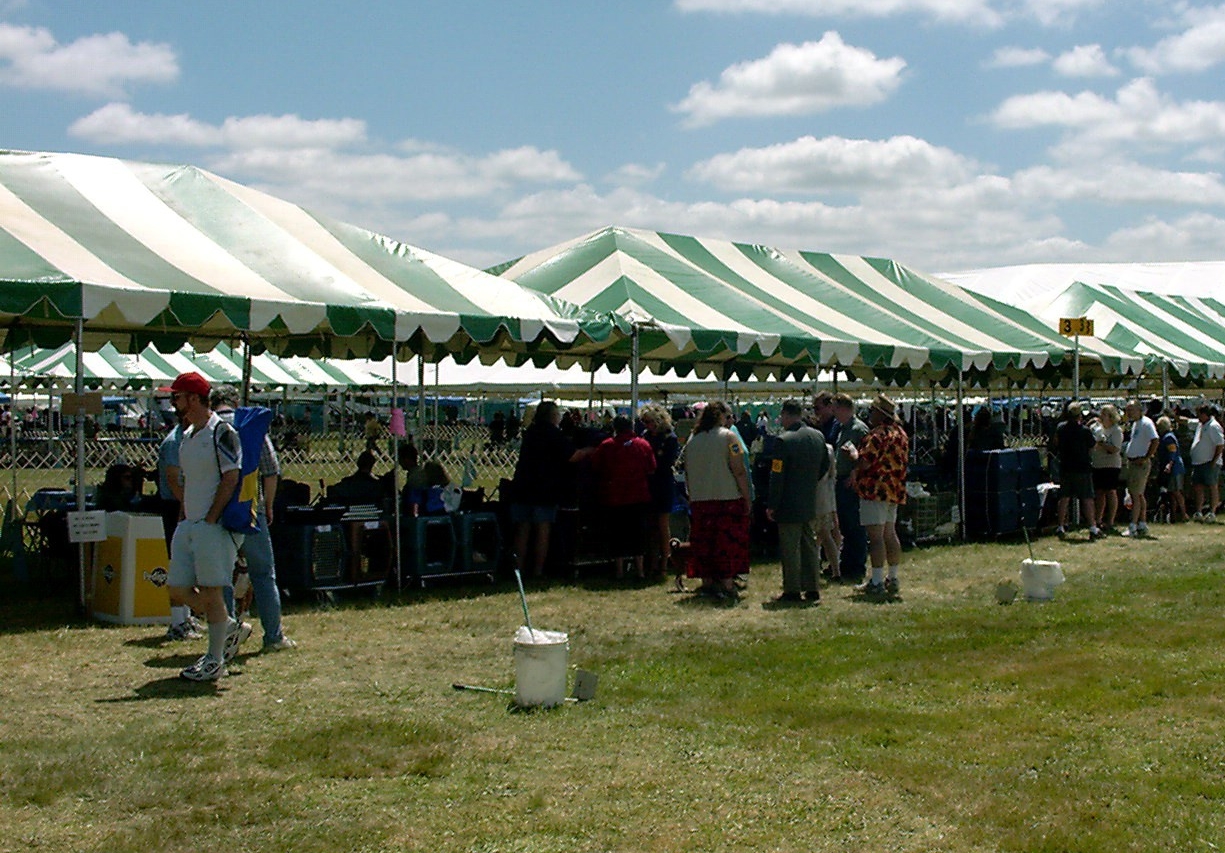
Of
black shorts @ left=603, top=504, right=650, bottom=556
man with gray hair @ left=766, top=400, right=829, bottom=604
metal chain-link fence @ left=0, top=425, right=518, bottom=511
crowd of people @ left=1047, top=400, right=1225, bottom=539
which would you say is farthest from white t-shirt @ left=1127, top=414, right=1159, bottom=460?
metal chain-link fence @ left=0, top=425, right=518, bottom=511

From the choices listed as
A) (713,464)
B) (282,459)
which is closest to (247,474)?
(713,464)

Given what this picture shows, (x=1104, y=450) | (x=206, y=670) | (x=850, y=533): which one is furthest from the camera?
(x=1104, y=450)

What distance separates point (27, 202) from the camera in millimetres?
9961

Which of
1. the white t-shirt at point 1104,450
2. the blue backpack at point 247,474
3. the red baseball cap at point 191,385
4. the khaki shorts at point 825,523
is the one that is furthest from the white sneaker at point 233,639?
the white t-shirt at point 1104,450

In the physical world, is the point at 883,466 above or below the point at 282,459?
above

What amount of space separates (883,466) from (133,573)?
18.0 feet

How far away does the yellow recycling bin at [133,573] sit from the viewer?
8.53 meters

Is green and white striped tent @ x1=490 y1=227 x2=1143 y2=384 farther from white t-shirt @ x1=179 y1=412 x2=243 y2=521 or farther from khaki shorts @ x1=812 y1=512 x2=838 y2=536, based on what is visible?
white t-shirt @ x1=179 y1=412 x2=243 y2=521

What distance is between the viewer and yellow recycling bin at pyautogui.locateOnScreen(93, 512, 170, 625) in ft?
28.0

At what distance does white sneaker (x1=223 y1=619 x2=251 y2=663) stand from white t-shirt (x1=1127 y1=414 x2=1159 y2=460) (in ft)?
37.3

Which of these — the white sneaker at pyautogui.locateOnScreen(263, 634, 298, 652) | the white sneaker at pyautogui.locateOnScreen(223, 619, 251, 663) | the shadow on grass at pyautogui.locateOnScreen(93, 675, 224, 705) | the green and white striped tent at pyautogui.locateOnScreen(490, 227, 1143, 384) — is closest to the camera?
the shadow on grass at pyautogui.locateOnScreen(93, 675, 224, 705)

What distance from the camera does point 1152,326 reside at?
67.6ft

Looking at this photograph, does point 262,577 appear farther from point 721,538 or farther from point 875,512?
point 875,512

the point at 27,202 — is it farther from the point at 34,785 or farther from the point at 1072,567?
the point at 1072,567
